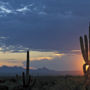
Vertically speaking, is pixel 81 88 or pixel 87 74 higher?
pixel 87 74

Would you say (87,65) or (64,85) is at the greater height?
(87,65)

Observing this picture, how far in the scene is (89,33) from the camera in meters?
17.2

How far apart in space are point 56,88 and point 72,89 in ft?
4.95

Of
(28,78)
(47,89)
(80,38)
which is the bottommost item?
(47,89)

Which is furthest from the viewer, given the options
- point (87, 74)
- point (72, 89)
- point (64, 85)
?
point (64, 85)

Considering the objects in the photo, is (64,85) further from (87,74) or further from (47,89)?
(87,74)

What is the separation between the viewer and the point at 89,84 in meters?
17.5

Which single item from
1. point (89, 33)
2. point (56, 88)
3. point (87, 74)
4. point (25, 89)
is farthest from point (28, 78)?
point (89, 33)

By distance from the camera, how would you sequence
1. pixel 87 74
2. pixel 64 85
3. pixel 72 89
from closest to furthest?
1. pixel 87 74
2. pixel 72 89
3. pixel 64 85

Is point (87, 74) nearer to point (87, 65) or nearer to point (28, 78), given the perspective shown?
point (87, 65)

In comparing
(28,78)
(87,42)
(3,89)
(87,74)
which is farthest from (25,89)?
(87,42)

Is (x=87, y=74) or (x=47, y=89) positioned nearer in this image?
(x=87, y=74)

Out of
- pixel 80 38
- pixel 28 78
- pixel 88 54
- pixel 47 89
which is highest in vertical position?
pixel 80 38

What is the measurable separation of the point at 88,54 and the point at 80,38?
1.38 meters
